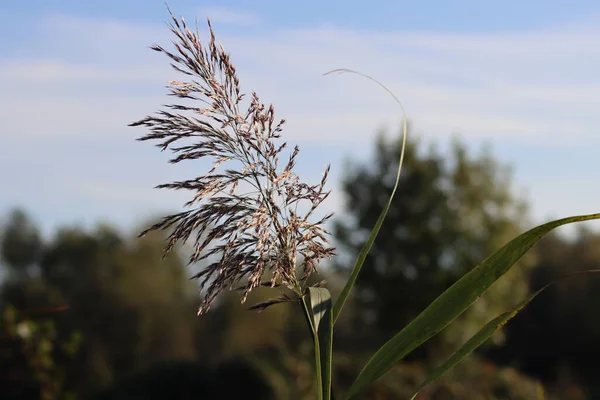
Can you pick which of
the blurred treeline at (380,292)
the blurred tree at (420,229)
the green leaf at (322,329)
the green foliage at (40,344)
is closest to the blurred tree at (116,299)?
the blurred treeline at (380,292)

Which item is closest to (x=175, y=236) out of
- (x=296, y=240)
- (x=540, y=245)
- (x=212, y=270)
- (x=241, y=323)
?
(x=212, y=270)

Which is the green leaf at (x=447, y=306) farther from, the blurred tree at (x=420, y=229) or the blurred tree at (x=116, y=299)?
the blurred tree at (x=420, y=229)

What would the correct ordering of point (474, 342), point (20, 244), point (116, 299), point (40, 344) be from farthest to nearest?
1. point (20, 244)
2. point (116, 299)
3. point (40, 344)
4. point (474, 342)

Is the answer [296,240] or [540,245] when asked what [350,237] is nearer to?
[540,245]

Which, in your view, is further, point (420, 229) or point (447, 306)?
point (420, 229)

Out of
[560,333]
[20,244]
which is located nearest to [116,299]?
Answer: [20,244]

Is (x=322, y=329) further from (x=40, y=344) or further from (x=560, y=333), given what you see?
(x=560, y=333)
